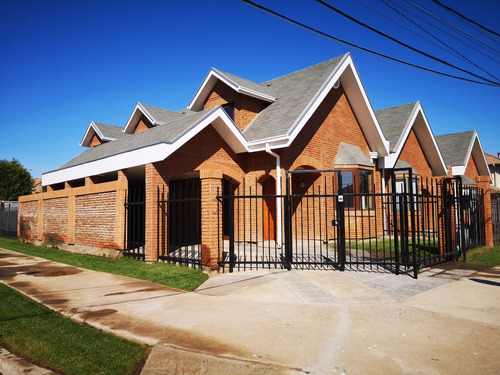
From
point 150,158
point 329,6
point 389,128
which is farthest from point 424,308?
point 389,128

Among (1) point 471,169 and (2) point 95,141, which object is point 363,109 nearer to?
(2) point 95,141

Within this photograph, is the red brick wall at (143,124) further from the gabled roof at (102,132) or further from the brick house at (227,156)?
the gabled roof at (102,132)

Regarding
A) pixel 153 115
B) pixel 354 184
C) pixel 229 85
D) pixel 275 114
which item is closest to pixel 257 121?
pixel 275 114

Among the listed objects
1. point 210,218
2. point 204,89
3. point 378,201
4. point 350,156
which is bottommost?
point 210,218

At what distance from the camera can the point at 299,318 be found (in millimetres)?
5137

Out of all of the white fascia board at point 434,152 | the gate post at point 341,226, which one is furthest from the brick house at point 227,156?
the gate post at point 341,226

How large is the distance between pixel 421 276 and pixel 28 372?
7.59 m

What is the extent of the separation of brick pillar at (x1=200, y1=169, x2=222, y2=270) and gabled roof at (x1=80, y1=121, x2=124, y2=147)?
48.0 feet

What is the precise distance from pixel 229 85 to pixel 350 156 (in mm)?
5745

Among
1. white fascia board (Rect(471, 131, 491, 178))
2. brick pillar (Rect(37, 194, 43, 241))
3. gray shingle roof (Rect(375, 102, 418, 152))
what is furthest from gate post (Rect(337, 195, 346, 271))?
white fascia board (Rect(471, 131, 491, 178))

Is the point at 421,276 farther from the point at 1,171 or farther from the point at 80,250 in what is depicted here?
the point at 1,171

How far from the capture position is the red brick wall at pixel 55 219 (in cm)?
1466

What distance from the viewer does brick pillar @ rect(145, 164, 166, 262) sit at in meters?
10.4

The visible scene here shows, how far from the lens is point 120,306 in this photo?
582 centimetres
